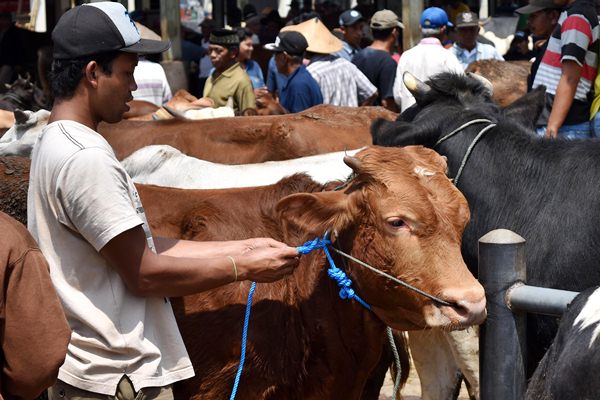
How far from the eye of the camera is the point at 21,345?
2443 millimetres

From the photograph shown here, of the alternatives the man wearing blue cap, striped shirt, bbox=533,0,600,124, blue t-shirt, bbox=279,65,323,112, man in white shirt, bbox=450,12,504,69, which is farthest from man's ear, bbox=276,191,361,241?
man in white shirt, bbox=450,12,504,69

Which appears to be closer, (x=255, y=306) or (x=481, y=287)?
(x=481, y=287)

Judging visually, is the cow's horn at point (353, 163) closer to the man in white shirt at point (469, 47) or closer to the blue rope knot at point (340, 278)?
the blue rope knot at point (340, 278)

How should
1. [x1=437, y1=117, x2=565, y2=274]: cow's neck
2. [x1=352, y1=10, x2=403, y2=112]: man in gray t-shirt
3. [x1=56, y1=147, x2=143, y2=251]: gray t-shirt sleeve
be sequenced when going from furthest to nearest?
[x1=352, y1=10, x2=403, y2=112]: man in gray t-shirt, [x1=437, y1=117, x2=565, y2=274]: cow's neck, [x1=56, y1=147, x2=143, y2=251]: gray t-shirt sleeve

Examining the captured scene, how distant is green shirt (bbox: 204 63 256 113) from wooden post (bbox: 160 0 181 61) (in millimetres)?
2578

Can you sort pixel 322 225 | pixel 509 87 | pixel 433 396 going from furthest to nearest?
pixel 509 87 → pixel 433 396 → pixel 322 225

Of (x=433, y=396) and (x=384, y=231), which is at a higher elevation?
(x=384, y=231)

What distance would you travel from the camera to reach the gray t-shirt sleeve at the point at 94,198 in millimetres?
2730

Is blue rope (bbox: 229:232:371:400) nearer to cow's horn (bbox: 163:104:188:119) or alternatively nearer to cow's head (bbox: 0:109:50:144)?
cow's head (bbox: 0:109:50:144)

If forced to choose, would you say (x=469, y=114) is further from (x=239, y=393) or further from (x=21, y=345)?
(x=21, y=345)

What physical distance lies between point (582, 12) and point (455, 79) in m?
1.37

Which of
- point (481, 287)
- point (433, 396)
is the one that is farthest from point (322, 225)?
point (433, 396)

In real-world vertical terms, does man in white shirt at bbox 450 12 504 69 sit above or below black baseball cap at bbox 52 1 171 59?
below

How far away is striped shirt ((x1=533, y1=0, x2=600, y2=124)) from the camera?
5.47 metres
